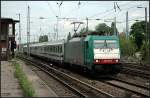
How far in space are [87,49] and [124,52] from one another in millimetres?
39019

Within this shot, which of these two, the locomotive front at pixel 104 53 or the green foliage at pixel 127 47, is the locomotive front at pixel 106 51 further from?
the green foliage at pixel 127 47

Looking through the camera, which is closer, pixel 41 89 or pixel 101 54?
pixel 41 89

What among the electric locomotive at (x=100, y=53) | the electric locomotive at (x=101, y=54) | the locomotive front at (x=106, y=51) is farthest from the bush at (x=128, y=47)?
the locomotive front at (x=106, y=51)

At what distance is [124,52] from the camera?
61906mm

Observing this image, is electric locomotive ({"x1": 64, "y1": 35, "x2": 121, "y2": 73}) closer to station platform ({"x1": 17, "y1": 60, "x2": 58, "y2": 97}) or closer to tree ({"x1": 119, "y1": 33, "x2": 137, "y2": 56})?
station platform ({"x1": 17, "y1": 60, "x2": 58, "y2": 97})

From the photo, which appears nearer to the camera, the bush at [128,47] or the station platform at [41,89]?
the station platform at [41,89]

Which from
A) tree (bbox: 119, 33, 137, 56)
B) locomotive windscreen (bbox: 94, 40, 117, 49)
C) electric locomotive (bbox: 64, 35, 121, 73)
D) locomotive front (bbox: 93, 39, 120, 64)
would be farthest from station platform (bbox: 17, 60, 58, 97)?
tree (bbox: 119, 33, 137, 56)

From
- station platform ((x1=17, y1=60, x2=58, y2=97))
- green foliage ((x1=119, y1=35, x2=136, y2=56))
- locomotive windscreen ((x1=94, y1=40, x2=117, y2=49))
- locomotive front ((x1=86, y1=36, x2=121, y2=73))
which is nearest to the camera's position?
station platform ((x1=17, y1=60, x2=58, y2=97))

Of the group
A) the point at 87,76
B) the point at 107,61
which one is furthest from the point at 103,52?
the point at 87,76

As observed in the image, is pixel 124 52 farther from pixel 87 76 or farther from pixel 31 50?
pixel 87 76

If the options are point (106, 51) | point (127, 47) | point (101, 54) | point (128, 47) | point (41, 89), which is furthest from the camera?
point (127, 47)

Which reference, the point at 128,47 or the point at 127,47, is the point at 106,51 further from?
the point at 127,47

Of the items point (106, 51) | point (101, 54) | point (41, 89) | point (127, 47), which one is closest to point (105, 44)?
point (106, 51)

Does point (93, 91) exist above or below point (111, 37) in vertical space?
below
